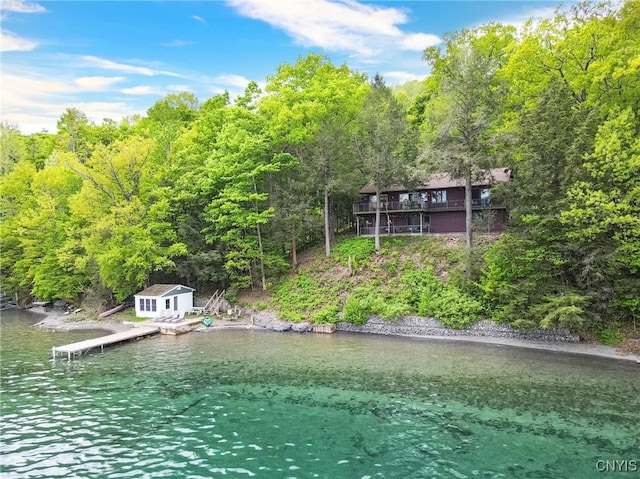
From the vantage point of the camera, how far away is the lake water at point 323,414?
11914 millimetres

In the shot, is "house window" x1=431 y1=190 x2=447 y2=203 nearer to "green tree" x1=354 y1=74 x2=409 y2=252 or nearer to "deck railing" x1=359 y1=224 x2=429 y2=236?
"deck railing" x1=359 y1=224 x2=429 y2=236

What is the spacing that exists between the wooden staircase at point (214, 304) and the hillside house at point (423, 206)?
14.7 meters

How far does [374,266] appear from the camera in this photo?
3334cm

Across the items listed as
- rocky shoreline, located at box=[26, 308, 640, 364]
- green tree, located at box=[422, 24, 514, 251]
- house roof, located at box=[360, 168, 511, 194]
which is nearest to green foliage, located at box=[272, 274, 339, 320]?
rocky shoreline, located at box=[26, 308, 640, 364]

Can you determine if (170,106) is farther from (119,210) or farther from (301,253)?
(301,253)

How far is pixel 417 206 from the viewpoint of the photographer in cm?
3762

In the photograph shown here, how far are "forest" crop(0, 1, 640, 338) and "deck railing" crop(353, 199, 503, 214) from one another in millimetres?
4226

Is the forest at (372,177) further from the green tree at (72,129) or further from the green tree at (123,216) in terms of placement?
the green tree at (72,129)

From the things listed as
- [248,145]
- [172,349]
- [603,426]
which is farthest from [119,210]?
[603,426]

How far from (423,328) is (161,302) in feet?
68.9

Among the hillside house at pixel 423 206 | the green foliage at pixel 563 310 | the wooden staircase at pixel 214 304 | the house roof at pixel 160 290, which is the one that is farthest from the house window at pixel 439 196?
the house roof at pixel 160 290

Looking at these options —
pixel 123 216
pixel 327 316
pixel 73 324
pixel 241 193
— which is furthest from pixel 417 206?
pixel 73 324

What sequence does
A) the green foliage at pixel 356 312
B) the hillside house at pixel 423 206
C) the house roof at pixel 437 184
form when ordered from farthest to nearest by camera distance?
the hillside house at pixel 423 206, the house roof at pixel 437 184, the green foliage at pixel 356 312

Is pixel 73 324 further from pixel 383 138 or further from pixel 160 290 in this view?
pixel 383 138
